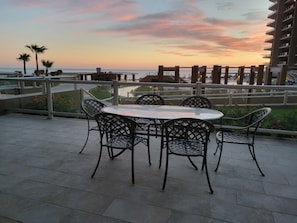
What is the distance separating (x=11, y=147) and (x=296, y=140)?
15.8ft

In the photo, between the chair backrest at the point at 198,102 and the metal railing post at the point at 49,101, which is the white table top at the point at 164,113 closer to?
the chair backrest at the point at 198,102

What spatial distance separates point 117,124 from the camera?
7.73 ft

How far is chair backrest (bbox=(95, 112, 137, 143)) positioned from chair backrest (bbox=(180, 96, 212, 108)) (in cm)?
138

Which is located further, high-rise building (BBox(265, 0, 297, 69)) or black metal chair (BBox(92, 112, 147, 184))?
high-rise building (BBox(265, 0, 297, 69))

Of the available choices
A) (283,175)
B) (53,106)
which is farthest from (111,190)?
(53,106)

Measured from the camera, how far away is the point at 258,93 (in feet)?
15.2

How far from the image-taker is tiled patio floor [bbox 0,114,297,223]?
185cm

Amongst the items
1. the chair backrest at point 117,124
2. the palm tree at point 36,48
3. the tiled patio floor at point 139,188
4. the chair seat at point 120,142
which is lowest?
the tiled patio floor at point 139,188

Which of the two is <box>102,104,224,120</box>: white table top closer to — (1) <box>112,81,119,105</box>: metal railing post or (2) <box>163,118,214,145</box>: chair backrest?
(2) <box>163,118,214,145</box>: chair backrest

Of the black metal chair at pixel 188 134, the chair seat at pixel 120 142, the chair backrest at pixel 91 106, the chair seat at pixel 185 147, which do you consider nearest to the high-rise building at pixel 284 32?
the chair backrest at pixel 91 106

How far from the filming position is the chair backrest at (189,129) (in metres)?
2.09

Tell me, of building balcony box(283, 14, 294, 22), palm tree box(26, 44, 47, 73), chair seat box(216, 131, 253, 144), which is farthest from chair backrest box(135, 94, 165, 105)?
building balcony box(283, 14, 294, 22)

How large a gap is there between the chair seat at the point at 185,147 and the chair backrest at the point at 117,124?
1.56 ft

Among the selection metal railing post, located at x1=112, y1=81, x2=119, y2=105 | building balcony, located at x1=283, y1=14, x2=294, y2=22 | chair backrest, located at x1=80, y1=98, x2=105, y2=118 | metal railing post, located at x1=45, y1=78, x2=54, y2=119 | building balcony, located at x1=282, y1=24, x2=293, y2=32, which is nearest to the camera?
chair backrest, located at x1=80, y1=98, x2=105, y2=118
